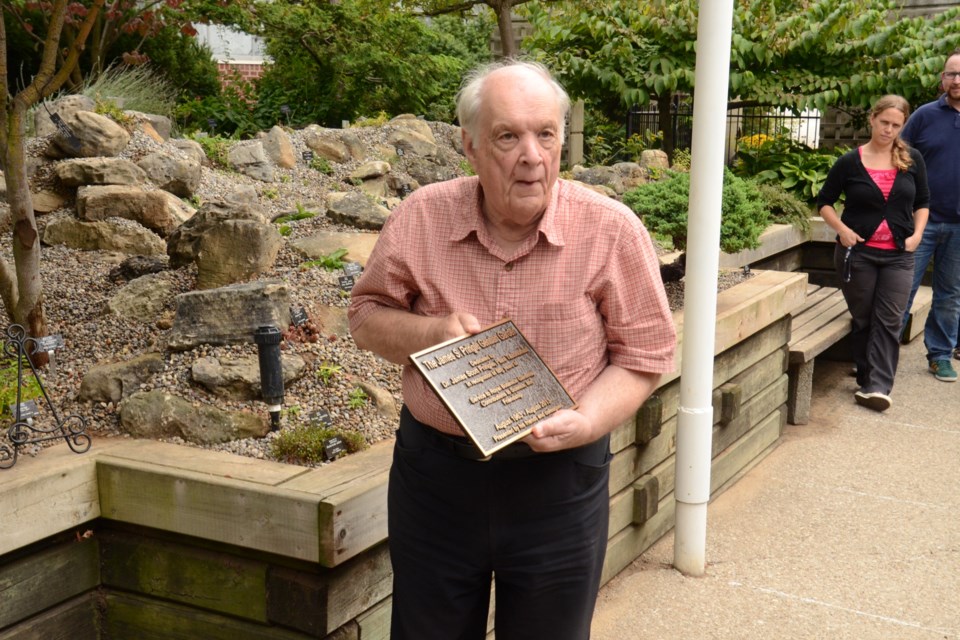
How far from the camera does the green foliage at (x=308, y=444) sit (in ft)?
11.4

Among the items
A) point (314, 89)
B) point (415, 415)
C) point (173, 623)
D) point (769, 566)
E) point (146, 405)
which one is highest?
point (314, 89)

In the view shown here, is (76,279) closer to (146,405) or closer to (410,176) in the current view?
(146,405)

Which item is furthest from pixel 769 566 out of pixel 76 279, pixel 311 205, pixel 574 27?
pixel 574 27

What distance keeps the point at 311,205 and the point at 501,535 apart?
5.25 meters

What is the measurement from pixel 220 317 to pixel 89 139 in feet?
12.7

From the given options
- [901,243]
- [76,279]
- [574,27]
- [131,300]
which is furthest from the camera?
[574,27]

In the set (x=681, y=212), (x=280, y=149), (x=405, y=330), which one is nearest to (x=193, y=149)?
(x=280, y=149)

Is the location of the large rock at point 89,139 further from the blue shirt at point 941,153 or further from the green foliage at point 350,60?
the green foliage at point 350,60

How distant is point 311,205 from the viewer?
7379 mm

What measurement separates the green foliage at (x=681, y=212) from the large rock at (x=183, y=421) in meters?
2.94

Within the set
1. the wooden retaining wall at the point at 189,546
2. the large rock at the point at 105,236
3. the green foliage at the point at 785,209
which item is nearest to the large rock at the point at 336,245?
the large rock at the point at 105,236

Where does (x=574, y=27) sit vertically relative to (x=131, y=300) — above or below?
above

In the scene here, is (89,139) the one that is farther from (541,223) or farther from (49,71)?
(541,223)

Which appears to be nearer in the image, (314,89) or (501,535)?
(501,535)
